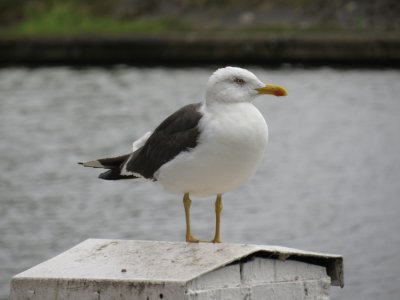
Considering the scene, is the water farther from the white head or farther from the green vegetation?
the white head

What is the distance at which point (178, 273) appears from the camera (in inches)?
209

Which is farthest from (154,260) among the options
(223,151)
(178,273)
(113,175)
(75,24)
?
(75,24)

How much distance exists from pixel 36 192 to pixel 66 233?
104 inches

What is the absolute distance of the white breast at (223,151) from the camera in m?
5.90

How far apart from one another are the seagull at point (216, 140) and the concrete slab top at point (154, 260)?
0.41 meters

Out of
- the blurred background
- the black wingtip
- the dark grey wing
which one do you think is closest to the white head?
the dark grey wing

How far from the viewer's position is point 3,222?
1519cm

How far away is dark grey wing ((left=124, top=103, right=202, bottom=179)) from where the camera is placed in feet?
→ 20.6

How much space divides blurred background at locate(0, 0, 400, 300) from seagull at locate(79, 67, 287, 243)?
5730 millimetres

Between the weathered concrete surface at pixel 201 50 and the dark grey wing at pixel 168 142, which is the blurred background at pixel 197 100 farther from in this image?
the dark grey wing at pixel 168 142

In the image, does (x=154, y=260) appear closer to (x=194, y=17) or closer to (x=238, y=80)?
(x=238, y=80)

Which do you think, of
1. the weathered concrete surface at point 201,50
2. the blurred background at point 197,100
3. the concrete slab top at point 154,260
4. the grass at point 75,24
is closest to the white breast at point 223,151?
the concrete slab top at point 154,260

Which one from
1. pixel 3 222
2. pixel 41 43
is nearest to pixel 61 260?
pixel 3 222

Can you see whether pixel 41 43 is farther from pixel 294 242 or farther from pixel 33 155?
pixel 294 242
